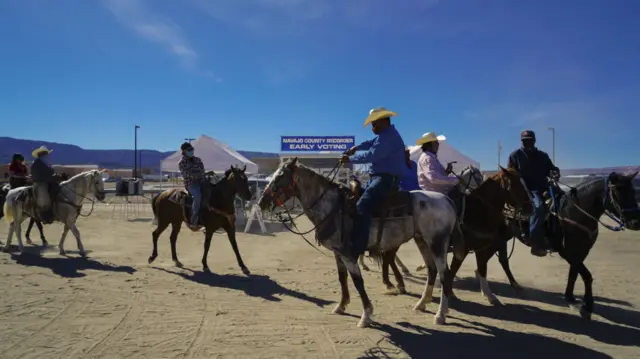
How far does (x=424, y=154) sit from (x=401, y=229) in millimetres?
1796

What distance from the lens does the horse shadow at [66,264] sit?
8602 mm

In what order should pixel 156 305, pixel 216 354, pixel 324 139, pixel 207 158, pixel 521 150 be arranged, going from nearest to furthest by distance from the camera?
pixel 216 354, pixel 156 305, pixel 521 150, pixel 207 158, pixel 324 139

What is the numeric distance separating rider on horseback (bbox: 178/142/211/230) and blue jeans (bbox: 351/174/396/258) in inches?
198

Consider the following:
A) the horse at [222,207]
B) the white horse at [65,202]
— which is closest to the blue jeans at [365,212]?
the horse at [222,207]

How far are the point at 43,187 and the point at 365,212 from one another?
962cm

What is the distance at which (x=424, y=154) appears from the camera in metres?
6.84

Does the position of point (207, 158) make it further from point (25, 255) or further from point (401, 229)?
point (401, 229)

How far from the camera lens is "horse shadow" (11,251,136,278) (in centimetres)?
860

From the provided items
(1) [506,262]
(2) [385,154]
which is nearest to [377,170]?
(2) [385,154]

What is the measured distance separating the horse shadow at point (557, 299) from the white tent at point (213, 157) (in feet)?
47.5

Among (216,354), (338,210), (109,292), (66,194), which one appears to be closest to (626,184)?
(338,210)

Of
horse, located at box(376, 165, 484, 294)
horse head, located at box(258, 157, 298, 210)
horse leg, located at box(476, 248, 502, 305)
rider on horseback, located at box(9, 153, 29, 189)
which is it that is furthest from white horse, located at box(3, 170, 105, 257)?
horse leg, located at box(476, 248, 502, 305)

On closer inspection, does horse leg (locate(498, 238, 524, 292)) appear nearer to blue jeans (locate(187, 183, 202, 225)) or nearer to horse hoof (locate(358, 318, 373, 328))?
horse hoof (locate(358, 318, 373, 328))

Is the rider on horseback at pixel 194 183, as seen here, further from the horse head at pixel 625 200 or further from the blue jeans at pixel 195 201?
the horse head at pixel 625 200
